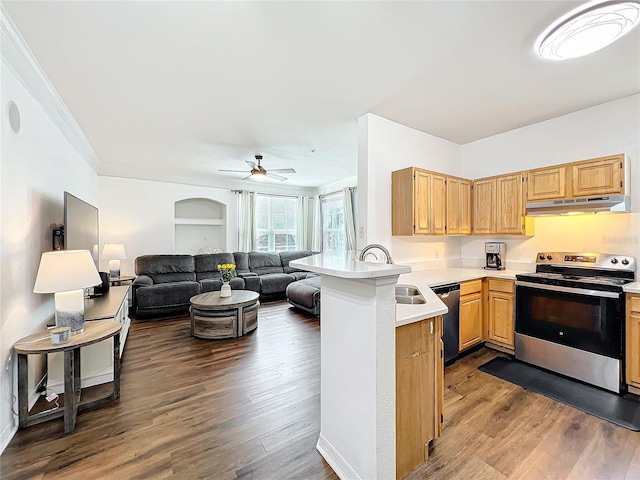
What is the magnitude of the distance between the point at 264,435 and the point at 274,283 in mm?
4014

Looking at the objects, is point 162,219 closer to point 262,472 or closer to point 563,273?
point 262,472

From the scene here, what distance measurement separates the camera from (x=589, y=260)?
281 centimetres

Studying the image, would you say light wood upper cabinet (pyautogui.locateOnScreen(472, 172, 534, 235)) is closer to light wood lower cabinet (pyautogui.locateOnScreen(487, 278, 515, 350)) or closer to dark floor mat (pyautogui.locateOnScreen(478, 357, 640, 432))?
light wood lower cabinet (pyautogui.locateOnScreen(487, 278, 515, 350))

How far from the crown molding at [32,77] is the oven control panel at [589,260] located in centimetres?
503

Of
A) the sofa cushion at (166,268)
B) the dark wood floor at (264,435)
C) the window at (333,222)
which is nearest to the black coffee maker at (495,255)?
the dark wood floor at (264,435)

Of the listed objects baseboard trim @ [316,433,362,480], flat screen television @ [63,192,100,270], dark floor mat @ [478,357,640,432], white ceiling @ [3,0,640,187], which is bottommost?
dark floor mat @ [478,357,640,432]

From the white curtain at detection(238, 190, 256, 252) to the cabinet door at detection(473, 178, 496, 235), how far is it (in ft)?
16.1

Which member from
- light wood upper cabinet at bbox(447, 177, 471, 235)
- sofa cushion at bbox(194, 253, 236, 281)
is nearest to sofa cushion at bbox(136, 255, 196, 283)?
sofa cushion at bbox(194, 253, 236, 281)

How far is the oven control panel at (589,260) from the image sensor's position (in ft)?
8.55

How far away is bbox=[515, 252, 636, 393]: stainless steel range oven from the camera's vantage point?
232cm

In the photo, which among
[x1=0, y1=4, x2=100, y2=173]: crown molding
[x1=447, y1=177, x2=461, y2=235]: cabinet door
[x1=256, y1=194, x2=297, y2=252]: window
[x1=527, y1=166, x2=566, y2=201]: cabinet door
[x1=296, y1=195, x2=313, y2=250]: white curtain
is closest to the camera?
[x1=0, y1=4, x2=100, y2=173]: crown molding

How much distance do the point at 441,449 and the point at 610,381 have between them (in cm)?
184

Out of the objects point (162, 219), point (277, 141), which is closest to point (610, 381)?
point (277, 141)

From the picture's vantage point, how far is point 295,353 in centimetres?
317
